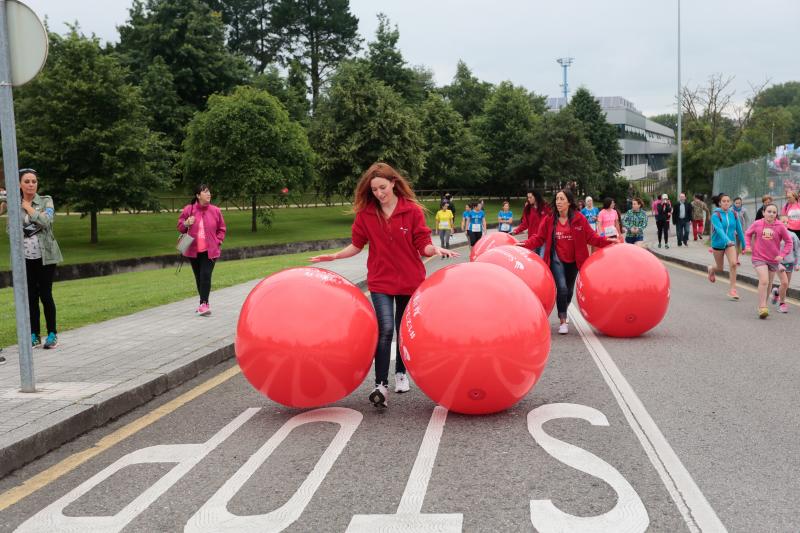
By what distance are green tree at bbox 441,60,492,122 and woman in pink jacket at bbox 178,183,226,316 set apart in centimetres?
8368

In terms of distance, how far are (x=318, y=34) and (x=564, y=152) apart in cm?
2990

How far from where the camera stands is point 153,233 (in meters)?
43.0

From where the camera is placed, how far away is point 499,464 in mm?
4852

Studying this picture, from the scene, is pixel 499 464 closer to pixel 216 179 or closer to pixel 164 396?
pixel 164 396

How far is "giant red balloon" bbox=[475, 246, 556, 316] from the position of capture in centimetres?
1021

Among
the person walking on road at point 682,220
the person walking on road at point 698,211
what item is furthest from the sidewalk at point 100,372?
the person walking on road at point 698,211

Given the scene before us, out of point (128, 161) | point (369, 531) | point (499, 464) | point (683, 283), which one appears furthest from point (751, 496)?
point (128, 161)

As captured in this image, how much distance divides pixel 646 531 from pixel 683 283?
14.7 meters

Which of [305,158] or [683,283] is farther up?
[305,158]

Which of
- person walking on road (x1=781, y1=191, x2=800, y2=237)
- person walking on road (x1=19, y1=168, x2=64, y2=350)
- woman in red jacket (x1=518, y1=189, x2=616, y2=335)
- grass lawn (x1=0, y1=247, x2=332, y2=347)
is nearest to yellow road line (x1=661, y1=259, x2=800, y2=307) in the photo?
person walking on road (x1=781, y1=191, x2=800, y2=237)

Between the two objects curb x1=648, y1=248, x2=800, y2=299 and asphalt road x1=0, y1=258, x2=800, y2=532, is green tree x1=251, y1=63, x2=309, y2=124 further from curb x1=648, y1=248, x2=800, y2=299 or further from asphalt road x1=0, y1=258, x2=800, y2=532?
asphalt road x1=0, y1=258, x2=800, y2=532

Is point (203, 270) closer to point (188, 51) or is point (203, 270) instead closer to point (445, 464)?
point (445, 464)

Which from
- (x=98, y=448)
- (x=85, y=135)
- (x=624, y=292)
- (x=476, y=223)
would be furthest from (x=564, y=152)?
(x=98, y=448)

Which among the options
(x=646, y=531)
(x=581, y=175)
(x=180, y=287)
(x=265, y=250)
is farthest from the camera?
(x=581, y=175)
